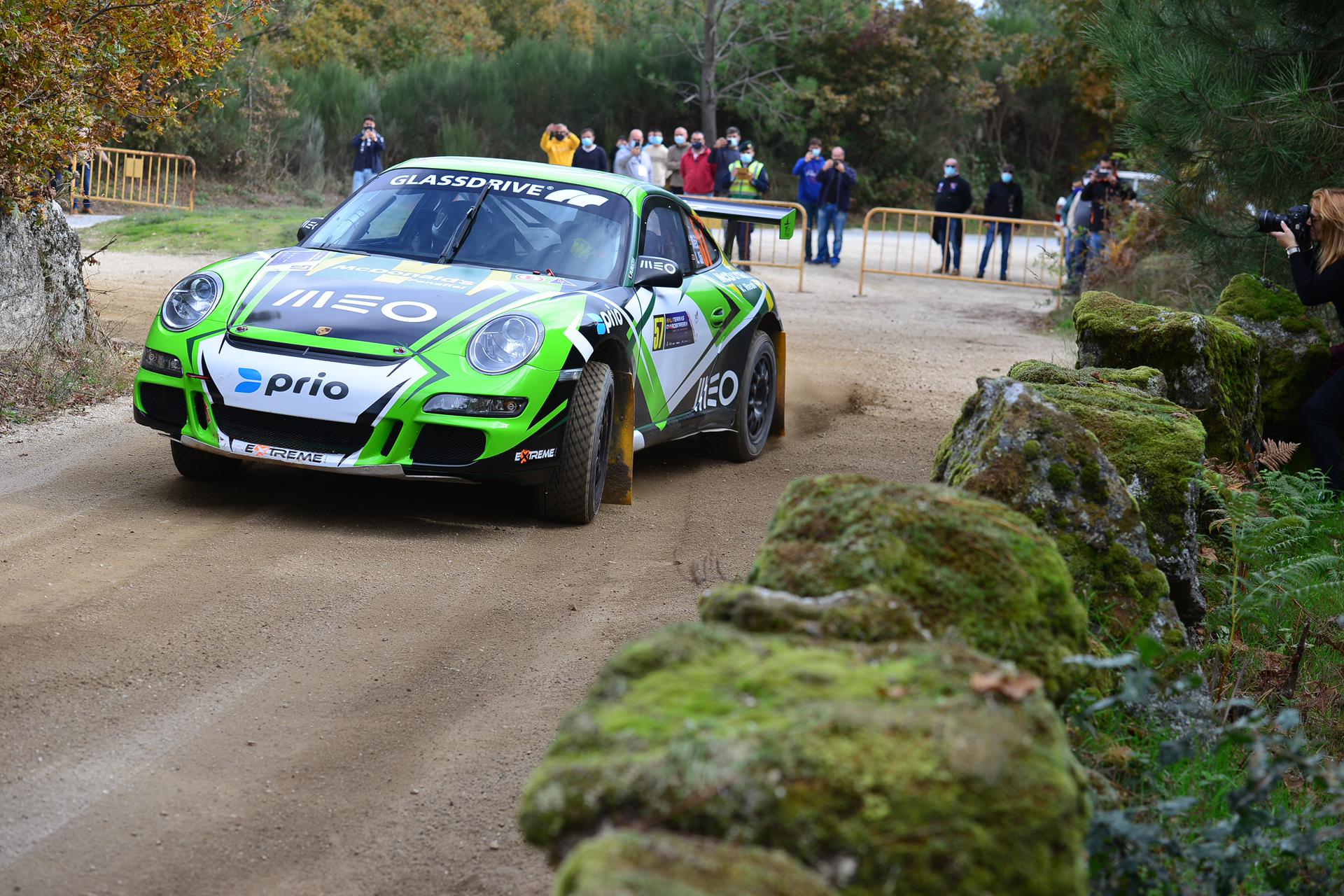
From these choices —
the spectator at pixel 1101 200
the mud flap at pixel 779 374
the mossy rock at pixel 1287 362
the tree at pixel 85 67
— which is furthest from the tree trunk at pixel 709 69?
the mossy rock at pixel 1287 362

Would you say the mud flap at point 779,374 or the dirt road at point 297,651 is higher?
the mud flap at point 779,374

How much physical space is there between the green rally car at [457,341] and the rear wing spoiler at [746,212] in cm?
172

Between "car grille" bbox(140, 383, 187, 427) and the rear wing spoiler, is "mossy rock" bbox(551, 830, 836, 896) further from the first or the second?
the rear wing spoiler

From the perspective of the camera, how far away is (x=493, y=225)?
776 centimetres

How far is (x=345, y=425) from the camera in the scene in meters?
6.24

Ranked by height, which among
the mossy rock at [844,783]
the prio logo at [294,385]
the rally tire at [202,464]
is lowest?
the rally tire at [202,464]

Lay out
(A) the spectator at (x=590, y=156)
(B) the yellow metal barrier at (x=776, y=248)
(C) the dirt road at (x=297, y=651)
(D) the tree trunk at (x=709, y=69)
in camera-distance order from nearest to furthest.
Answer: (C) the dirt road at (x=297, y=651) → (B) the yellow metal barrier at (x=776, y=248) → (A) the spectator at (x=590, y=156) → (D) the tree trunk at (x=709, y=69)

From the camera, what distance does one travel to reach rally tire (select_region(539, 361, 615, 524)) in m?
6.75

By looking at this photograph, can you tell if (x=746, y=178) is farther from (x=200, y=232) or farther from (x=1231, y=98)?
(x=1231, y=98)

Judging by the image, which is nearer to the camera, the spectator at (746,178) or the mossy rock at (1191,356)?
the mossy rock at (1191,356)

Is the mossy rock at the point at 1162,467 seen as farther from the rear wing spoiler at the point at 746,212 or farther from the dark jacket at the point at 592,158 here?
the dark jacket at the point at 592,158

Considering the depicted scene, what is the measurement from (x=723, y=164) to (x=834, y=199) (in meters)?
2.62

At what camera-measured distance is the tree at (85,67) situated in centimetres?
902

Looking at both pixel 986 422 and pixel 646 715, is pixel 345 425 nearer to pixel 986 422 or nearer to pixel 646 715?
pixel 986 422
